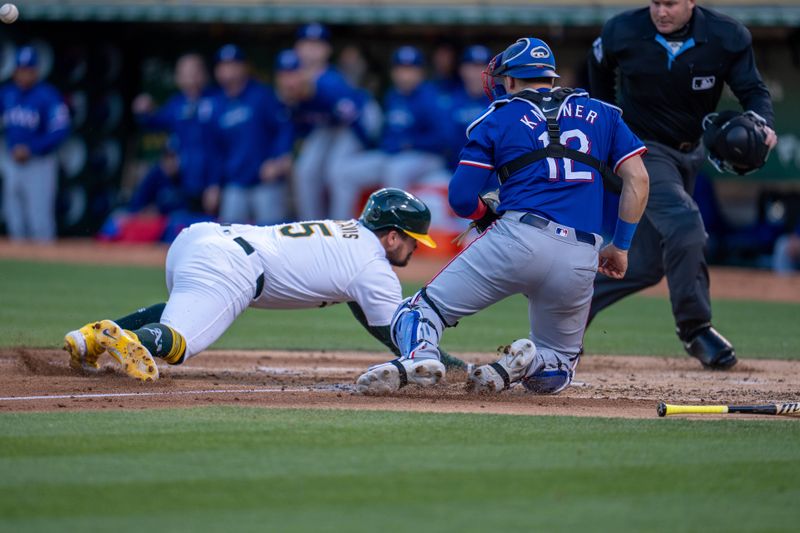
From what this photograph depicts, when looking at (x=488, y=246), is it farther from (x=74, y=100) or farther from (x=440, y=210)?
(x=74, y=100)

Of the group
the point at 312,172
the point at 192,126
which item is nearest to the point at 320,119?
the point at 312,172

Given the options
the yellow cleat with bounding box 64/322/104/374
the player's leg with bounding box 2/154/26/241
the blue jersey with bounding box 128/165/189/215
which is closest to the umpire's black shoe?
the yellow cleat with bounding box 64/322/104/374

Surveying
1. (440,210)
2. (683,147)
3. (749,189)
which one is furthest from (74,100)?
(683,147)

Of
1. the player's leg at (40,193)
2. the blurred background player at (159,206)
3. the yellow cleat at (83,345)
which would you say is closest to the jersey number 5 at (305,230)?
the yellow cleat at (83,345)

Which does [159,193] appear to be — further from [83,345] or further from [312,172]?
[83,345]

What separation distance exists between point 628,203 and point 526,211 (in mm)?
521

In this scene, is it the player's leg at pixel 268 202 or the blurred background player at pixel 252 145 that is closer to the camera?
the blurred background player at pixel 252 145

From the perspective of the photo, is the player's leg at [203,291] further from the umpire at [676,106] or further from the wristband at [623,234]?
the umpire at [676,106]

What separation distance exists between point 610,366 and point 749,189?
9337 mm

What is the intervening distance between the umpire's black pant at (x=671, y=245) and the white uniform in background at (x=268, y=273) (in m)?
1.95

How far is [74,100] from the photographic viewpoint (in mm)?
19781

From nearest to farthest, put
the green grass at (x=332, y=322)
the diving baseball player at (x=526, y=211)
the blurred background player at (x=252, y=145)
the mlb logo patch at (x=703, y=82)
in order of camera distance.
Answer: the diving baseball player at (x=526, y=211), the mlb logo patch at (x=703, y=82), the green grass at (x=332, y=322), the blurred background player at (x=252, y=145)

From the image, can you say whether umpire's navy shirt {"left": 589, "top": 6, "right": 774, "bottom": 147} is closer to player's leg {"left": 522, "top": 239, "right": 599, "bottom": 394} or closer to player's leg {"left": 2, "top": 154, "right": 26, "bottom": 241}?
player's leg {"left": 522, "top": 239, "right": 599, "bottom": 394}

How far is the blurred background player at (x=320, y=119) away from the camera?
16.6m
